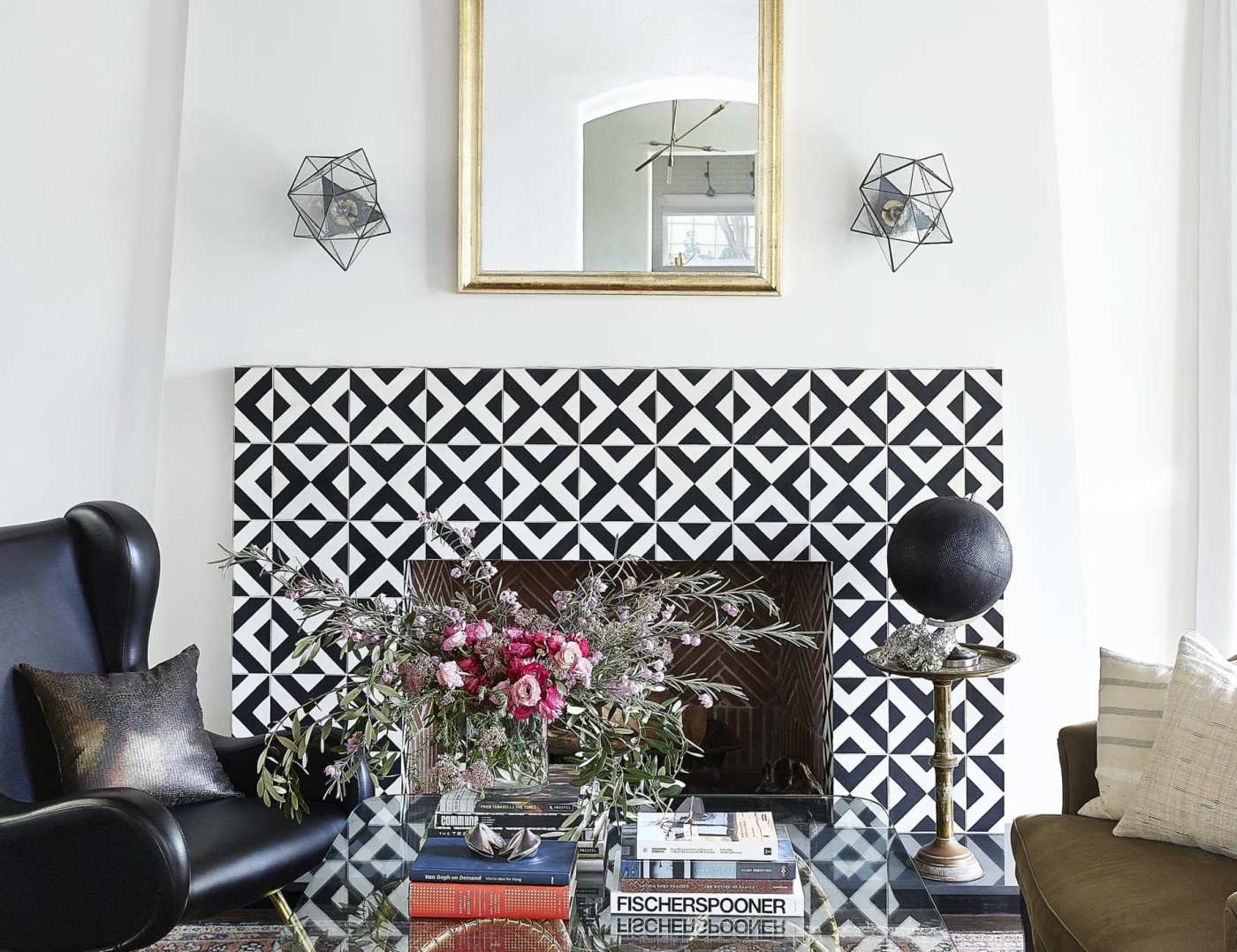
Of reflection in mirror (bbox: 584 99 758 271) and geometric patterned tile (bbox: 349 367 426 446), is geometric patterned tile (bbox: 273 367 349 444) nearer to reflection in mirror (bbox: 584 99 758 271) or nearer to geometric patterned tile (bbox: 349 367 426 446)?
geometric patterned tile (bbox: 349 367 426 446)

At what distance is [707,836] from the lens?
5.78 feet

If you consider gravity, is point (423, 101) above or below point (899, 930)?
above

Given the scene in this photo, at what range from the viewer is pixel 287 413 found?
117 inches

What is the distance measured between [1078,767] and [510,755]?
1.22 m

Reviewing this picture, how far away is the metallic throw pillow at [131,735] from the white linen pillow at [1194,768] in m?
1.86

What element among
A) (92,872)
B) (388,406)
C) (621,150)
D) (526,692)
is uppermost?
(621,150)

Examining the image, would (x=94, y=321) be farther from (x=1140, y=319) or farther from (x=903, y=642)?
(x=1140, y=319)

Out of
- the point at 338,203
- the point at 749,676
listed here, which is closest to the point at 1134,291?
the point at 749,676

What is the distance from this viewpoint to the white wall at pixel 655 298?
9.74 ft

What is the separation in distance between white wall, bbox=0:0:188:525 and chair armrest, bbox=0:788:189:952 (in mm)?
1157

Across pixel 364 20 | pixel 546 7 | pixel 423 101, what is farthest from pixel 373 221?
pixel 546 7

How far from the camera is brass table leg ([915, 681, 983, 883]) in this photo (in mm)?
2680

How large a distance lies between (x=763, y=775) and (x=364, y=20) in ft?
8.23

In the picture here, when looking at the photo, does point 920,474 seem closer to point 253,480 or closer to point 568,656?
point 568,656
